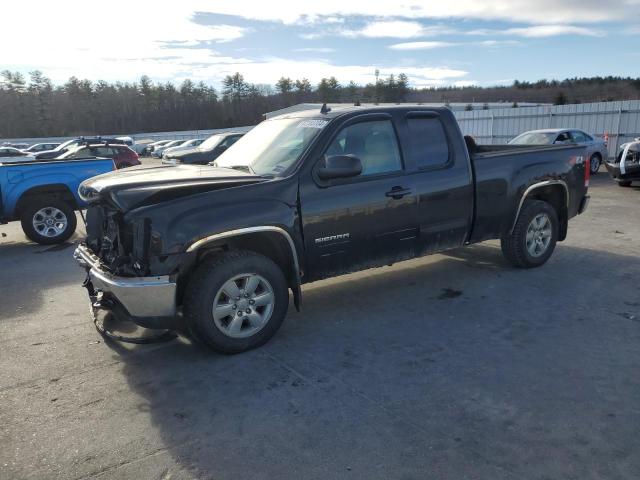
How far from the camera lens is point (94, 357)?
4.38 m

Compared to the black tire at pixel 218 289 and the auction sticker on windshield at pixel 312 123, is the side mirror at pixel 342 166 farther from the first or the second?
the black tire at pixel 218 289

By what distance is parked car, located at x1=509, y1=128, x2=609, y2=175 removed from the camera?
52.0 feet

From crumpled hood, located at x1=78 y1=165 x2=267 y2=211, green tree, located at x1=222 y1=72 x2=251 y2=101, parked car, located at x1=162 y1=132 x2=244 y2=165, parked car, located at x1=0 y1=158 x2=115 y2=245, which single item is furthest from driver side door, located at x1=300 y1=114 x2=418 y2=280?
green tree, located at x1=222 y1=72 x2=251 y2=101

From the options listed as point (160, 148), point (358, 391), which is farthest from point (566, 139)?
point (160, 148)

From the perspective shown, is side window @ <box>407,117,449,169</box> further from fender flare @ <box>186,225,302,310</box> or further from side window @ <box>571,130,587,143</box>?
side window @ <box>571,130,587,143</box>

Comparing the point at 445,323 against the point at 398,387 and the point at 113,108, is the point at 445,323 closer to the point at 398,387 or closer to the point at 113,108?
the point at 398,387

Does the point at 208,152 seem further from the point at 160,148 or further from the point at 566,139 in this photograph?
the point at 160,148

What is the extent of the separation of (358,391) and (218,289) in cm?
135

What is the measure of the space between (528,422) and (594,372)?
0.97 meters

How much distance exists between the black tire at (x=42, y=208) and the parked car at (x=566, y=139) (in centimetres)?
1258

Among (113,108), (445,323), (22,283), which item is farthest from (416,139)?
(113,108)

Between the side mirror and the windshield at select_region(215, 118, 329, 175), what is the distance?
→ 1.16ft

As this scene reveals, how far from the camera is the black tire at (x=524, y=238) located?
622 centimetres

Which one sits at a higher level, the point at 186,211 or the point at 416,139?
the point at 416,139
